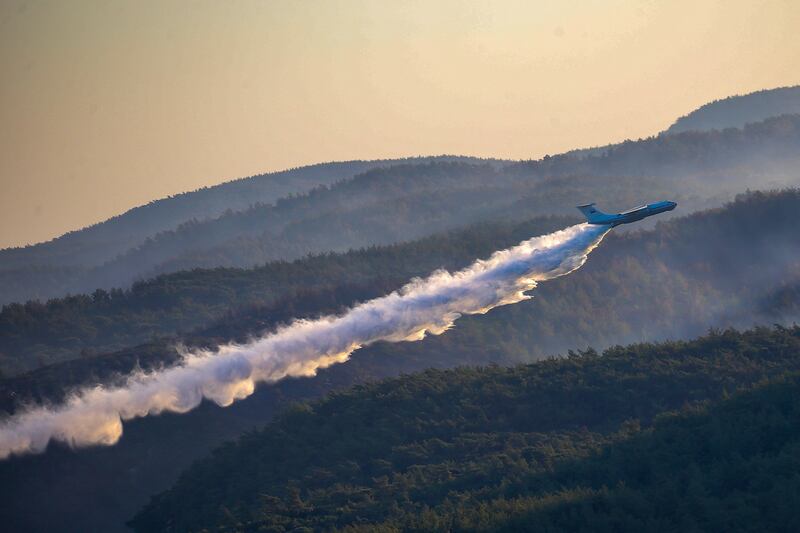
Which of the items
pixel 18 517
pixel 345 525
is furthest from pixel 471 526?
pixel 18 517

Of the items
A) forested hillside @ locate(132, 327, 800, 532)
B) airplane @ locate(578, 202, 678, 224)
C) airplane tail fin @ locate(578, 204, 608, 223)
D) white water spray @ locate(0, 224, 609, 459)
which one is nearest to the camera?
forested hillside @ locate(132, 327, 800, 532)

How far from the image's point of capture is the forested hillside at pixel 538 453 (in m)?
94.6

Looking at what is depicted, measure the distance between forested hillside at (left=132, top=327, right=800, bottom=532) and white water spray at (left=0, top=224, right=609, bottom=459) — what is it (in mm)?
7506

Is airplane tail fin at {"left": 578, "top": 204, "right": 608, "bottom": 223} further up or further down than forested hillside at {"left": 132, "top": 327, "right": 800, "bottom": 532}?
further up

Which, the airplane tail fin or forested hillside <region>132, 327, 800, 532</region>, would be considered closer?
forested hillside <region>132, 327, 800, 532</region>

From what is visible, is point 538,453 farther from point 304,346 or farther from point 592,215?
point 304,346

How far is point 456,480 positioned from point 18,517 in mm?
43189

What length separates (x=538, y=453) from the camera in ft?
381

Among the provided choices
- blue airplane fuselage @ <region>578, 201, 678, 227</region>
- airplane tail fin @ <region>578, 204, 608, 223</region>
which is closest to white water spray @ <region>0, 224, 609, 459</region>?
airplane tail fin @ <region>578, 204, 608, 223</region>

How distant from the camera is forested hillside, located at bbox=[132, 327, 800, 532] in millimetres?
94625

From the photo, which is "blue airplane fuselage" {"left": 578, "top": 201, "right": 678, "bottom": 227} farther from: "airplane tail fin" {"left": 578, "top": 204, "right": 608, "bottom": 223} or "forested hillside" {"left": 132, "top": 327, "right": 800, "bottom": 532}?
"forested hillside" {"left": 132, "top": 327, "right": 800, "bottom": 532}

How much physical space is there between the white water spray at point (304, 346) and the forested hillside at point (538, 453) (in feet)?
24.6

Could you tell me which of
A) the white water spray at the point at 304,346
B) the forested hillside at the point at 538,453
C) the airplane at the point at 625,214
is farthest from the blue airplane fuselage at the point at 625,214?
the forested hillside at the point at 538,453

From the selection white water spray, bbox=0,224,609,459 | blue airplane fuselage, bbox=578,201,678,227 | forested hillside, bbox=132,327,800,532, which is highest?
blue airplane fuselage, bbox=578,201,678,227
